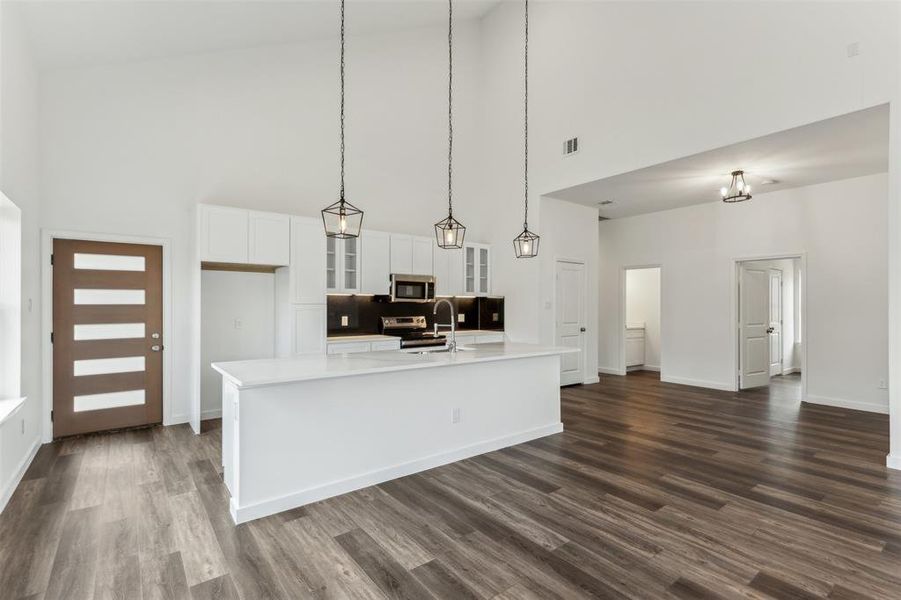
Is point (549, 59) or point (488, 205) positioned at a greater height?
point (549, 59)

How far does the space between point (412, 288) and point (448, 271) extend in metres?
0.79

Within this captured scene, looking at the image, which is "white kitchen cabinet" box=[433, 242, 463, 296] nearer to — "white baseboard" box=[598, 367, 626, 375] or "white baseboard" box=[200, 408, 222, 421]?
"white baseboard" box=[200, 408, 222, 421]

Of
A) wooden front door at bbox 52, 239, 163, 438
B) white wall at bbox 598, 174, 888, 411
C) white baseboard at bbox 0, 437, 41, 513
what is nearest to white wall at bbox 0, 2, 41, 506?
white baseboard at bbox 0, 437, 41, 513

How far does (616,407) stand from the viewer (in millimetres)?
5824

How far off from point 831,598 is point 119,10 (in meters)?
6.09

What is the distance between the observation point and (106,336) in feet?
15.4

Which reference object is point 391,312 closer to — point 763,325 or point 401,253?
point 401,253

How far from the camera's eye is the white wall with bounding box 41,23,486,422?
455 cm

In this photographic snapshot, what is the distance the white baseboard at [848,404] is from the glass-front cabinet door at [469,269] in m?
4.77

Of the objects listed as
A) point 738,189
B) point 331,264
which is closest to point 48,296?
point 331,264

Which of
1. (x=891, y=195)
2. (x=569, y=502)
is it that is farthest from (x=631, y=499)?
(x=891, y=195)

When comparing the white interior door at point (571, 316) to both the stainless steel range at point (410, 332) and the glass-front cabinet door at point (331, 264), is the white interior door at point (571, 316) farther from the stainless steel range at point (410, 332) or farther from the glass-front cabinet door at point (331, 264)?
the glass-front cabinet door at point (331, 264)

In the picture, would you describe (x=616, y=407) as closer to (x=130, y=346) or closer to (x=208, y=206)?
(x=208, y=206)

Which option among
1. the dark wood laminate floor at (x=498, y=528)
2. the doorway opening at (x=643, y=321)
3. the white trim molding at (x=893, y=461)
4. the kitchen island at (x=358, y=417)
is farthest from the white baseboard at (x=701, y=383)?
the kitchen island at (x=358, y=417)
